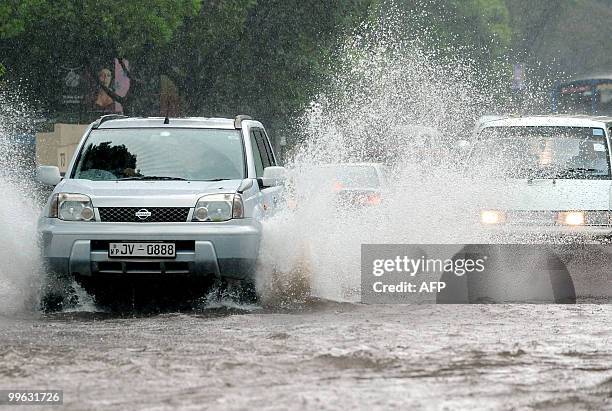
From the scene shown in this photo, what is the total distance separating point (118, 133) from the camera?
42.8 ft

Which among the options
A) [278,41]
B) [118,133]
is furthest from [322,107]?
[118,133]

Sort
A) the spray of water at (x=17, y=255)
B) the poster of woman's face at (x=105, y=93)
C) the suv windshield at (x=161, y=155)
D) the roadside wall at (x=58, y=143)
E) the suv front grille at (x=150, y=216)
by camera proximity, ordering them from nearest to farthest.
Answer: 1. the suv front grille at (x=150, y=216)
2. the spray of water at (x=17, y=255)
3. the suv windshield at (x=161, y=155)
4. the roadside wall at (x=58, y=143)
5. the poster of woman's face at (x=105, y=93)

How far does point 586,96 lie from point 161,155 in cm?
3538

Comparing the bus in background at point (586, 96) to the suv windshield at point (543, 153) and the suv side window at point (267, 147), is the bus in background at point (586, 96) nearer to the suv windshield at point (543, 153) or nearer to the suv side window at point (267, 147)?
the suv windshield at point (543, 153)

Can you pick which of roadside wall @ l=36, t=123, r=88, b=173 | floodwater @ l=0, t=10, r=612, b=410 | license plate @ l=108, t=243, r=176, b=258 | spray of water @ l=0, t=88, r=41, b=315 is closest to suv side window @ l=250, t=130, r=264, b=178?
floodwater @ l=0, t=10, r=612, b=410

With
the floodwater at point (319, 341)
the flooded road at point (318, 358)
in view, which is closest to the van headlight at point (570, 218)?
the floodwater at point (319, 341)

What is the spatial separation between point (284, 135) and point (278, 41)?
7.43 metres

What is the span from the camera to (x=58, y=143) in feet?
144

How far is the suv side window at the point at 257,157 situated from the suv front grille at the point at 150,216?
1283 millimetres

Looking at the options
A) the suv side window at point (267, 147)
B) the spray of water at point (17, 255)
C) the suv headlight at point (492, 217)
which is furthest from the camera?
the suv headlight at point (492, 217)

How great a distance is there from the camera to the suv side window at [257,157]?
13.0 metres

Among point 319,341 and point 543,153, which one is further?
point 543,153

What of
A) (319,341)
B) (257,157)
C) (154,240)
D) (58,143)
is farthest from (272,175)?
(58,143)

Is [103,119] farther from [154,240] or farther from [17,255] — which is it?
[154,240]
